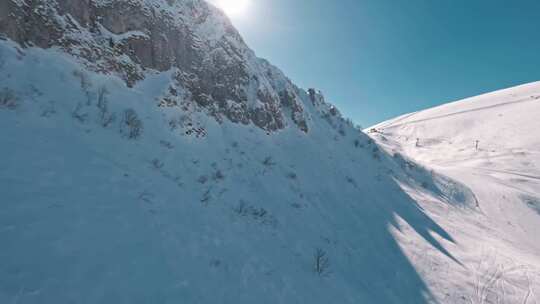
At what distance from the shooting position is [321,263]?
6141 mm

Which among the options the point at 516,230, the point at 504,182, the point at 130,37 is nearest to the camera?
the point at 130,37

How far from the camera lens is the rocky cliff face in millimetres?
7784

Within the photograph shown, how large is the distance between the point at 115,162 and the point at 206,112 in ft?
17.4

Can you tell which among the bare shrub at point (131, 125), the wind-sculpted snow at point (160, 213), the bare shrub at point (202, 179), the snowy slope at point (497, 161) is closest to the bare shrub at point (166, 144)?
the wind-sculpted snow at point (160, 213)

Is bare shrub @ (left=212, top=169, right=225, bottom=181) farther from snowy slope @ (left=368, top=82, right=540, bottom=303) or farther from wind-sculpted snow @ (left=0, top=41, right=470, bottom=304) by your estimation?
snowy slope @ (left=368, top=82, right=540, bottom=303)

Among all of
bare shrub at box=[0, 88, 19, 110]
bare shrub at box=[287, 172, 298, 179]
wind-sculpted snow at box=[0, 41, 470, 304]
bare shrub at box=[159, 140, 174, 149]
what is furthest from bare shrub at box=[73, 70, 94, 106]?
bare shrub at box=[287, 172, 298, 179]

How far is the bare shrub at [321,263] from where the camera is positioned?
588 centimetres

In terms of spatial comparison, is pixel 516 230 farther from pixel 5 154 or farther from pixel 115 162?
pixel 5 154

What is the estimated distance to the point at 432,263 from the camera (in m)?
7.83

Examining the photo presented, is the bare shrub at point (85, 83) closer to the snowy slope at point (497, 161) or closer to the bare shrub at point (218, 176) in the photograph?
the bare shrub at point (218, 176)

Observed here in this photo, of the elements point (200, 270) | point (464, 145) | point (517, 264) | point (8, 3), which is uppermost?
point (464, 145)

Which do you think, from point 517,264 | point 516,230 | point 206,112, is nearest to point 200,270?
point 206,112

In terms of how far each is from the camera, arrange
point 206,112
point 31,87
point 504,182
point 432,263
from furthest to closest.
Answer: point 504,182 → point 206,112 → point 432,263 → point 31,87

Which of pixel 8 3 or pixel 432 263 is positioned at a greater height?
pixel 8 3
